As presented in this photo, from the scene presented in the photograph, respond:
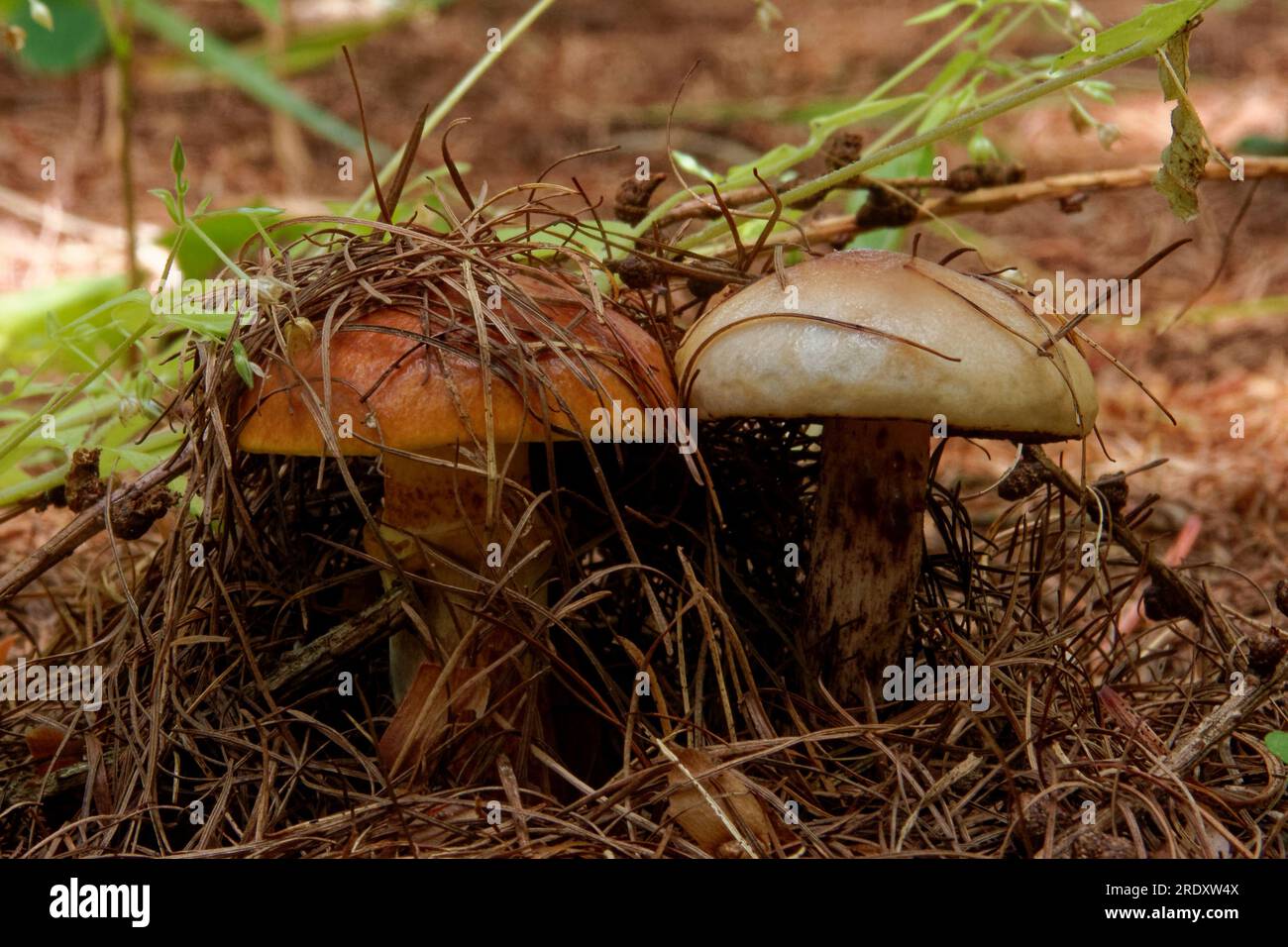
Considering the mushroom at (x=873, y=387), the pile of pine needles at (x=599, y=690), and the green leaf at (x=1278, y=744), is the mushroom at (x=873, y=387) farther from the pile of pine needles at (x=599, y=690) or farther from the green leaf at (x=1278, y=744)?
the green leaf at (x=1278, y=744)

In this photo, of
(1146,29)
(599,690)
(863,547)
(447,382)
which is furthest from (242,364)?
(1146,29)

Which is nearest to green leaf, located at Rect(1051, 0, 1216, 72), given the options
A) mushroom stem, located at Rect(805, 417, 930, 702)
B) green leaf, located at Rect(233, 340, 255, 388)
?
mushroom stem, located at Rect(805, 417, 930, 702)

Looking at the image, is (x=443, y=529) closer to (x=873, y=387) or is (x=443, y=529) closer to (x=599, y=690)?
(x=599, y=690)

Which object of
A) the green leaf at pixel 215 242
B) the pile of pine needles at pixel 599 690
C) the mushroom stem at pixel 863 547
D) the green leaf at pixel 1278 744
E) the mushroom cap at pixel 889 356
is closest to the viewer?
the mushroom cap at pixel 889 356

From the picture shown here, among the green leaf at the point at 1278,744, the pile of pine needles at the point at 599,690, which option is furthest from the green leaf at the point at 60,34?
the green leaf at the point at 1278,744

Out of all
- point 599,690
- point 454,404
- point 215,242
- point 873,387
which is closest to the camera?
point 873,387

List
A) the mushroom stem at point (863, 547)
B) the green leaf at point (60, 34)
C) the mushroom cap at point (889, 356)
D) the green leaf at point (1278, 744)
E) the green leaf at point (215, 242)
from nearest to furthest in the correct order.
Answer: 1. the mushroom cap at point (889, 356)
2. the green leaf at point (1278, 744)
3. the mushroom stem at point (863, 547)
4. the green leaf at point (215, 242)
5. the green leaf at point (60, 34)

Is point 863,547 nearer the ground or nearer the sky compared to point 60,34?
nearer the ground

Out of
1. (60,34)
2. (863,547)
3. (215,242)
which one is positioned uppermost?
(60,34)
